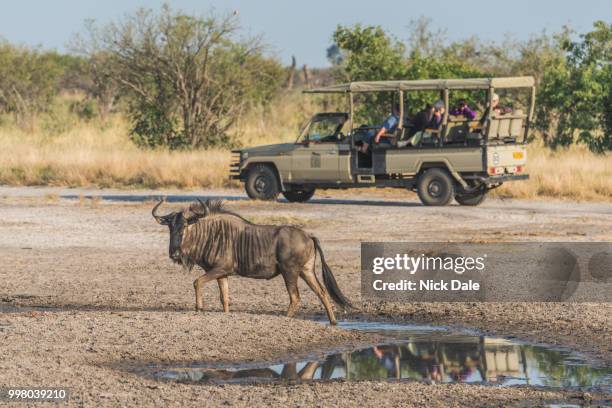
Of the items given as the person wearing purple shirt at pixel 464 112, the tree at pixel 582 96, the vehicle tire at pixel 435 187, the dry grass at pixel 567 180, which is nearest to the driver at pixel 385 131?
the vehicle tire at pixel 435 187

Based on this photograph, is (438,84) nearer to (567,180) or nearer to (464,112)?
(464,112)

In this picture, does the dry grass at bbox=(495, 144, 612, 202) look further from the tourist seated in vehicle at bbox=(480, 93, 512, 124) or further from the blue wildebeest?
the blue wildebeest

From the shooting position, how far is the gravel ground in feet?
30.0

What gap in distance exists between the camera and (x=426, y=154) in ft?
77.7

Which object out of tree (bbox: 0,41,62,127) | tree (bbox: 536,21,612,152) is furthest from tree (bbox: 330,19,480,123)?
tree (bbox: 0,41,62,127)

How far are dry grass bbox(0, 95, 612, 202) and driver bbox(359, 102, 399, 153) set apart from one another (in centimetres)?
390

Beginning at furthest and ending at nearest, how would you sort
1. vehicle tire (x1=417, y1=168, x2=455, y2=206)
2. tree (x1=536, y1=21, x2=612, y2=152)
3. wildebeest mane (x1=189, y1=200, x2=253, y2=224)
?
1. tree (x1=536, y1=21, x2=612, y2=152)
2. vehicle tire (x1=417, y1=168, x2=455, y2=206)
3. wildebeest mane (x1=189, y1=200, x2=253, y2=224)

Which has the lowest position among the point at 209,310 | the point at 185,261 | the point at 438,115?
the point at 209,310

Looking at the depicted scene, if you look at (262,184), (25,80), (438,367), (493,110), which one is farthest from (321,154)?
(25,80)

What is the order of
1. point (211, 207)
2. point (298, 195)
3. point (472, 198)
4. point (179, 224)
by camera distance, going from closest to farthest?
point (179, 224)
point (211, 207)
point (472, 198)
point (298, 195)

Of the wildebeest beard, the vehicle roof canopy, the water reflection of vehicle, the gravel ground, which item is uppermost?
the vehicle roof canopy

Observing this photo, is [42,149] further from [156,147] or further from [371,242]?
[371,242]

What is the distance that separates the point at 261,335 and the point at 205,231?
1442 mm

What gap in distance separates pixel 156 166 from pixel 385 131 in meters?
8.97
